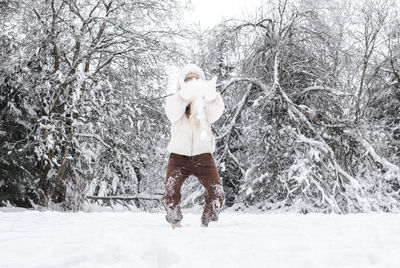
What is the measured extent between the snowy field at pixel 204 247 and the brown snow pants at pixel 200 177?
468 millimetres

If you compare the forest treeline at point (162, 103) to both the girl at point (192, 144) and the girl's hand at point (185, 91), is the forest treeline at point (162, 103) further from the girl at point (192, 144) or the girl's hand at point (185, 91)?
the girl's hand at point (185, 91)

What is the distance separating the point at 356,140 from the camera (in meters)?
8.23

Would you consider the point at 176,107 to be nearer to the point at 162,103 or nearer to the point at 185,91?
the point at 185,91

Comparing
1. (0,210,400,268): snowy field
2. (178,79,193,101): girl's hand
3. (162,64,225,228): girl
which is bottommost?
(0,210,400,268): snowy field

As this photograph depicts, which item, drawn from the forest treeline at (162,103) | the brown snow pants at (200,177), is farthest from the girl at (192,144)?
the forest treeline at (162,103)

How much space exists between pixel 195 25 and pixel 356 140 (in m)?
4.85

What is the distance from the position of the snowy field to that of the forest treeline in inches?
191

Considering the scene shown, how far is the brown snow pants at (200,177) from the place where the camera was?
3545 millimetres

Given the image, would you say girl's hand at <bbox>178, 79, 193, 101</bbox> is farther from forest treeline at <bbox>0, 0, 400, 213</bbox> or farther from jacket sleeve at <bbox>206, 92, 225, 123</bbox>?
forest treeline at <bbox>0, 0, 400, 213</bbox>

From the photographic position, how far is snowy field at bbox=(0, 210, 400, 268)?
6.60 feet

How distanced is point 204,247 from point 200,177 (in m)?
1.31

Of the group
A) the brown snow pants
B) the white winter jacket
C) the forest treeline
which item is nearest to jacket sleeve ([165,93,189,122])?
the white winter jacket

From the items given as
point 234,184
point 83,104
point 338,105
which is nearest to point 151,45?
point 83,104

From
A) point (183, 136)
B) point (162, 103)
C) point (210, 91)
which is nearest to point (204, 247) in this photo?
point (183, 136)
